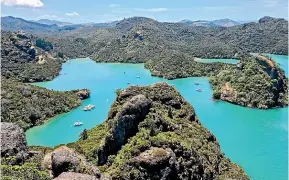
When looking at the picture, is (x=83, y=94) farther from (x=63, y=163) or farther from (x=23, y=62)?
(x=63, y=163)

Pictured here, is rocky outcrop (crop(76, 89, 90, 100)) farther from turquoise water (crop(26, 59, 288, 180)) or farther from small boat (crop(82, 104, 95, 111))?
small boat (crop(82, 104, 95, 111))

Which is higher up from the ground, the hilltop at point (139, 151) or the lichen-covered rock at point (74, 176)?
the lichen-covered rock at point (74, 176)

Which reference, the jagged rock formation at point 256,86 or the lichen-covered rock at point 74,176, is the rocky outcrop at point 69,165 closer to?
the lichen-covered rock at point 74,176

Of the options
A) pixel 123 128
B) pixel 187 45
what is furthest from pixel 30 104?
pixel 187 45

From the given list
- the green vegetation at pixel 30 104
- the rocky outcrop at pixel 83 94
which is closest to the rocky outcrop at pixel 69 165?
the green vegetation at pixel 30 104

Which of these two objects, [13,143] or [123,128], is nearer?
[13,143]

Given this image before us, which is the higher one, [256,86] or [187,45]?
[187,45]

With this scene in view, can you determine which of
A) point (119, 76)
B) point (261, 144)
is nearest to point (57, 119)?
point (261, 144)
